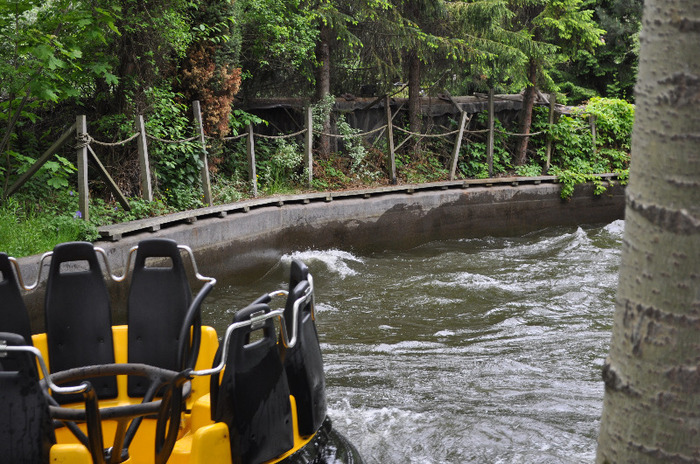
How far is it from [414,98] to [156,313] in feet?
38.6

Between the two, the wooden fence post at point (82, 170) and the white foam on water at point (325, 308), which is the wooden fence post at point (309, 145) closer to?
the white foam on water at point (325, 308)

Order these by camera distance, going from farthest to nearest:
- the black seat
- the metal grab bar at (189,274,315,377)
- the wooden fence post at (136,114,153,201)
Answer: the wooden fence post at (136,114,153,201)
the black seat
the metal grab bar at (189,274,315,377)

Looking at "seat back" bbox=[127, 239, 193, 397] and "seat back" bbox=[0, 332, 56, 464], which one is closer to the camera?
"seat back" bbox=[0, 332, 56, 464]

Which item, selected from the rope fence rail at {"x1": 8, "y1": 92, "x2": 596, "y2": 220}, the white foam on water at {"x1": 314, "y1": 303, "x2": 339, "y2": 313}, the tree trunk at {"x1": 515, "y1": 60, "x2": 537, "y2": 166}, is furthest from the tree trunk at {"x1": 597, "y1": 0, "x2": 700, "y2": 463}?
the tree trunk at {"x1": 515, "y1": 60, "x2": 537, "y2": 166}

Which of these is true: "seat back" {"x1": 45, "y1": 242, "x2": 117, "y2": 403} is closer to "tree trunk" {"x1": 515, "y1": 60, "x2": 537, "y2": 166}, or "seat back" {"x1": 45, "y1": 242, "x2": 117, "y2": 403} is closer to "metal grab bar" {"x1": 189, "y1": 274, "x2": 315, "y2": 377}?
"metal grab bar" {"x1": 189, "y1": 274, "x2": 315, "y2": 377}

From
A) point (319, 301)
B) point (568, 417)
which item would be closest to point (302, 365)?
point (568, 417)

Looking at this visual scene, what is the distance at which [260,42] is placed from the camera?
13195 mm

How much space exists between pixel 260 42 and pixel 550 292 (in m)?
7.03

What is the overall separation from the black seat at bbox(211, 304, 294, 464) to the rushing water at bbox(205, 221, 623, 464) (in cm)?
151

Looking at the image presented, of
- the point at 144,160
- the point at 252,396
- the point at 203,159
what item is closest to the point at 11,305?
the point at 252,396

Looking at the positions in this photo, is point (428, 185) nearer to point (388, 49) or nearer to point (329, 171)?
point (329, 171)

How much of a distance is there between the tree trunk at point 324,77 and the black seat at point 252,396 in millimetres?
10695

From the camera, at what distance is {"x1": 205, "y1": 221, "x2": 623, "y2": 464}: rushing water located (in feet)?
17.0

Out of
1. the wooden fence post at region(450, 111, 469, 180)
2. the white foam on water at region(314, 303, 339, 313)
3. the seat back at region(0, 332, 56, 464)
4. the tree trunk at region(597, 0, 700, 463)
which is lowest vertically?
the white foam on water at region(314, 303, 339, 313)
